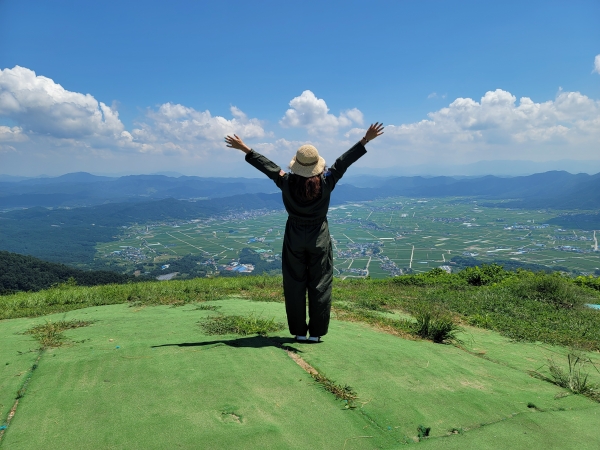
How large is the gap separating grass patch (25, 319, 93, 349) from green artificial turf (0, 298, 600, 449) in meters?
0.10

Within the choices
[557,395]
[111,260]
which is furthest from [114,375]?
[111,260]

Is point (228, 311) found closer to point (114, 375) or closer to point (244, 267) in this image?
point (114, 375)

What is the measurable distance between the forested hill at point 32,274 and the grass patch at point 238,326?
24.3 metres

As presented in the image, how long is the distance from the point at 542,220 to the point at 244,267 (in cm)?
9585

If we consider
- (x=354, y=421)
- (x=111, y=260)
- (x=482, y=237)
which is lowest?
(x=111, y=260)

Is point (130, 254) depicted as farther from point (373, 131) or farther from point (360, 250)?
point (373, 131)

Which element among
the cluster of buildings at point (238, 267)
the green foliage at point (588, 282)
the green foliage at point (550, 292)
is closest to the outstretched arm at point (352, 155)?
the green foliage at point (550, 292)

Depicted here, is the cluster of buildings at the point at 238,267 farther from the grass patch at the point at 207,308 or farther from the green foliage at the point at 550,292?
the grass patch at the point at 207,308

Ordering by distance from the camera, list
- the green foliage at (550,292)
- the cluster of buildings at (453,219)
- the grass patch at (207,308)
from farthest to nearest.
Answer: the cluster of buildings at (453,219)
the green foliage at (550,292)
the grass patch at (207,308)

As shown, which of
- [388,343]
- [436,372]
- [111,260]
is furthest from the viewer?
[111,260]

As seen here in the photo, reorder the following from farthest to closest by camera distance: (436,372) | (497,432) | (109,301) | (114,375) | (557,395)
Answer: (109,301), (436,372), (557,395), (114,375), (497,432)

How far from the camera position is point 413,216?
4808 inches

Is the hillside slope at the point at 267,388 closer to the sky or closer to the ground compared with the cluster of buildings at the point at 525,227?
closer to the sky

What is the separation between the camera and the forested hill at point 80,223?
97688 mm
